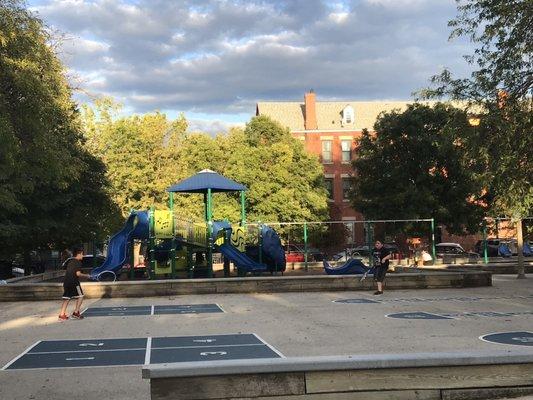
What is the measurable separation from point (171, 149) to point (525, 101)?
33.2 meters

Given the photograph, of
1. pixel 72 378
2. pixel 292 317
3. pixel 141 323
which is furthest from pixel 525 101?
pixel 72 378

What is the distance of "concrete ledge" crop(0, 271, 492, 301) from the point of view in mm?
17719

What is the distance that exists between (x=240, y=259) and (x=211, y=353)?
14.1 m

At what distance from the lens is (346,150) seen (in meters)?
60.6

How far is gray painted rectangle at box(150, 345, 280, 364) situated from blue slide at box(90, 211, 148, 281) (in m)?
Answer: 12.1

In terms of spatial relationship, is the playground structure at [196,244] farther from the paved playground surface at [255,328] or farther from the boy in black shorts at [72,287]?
the boy in black shorts at [72,287]

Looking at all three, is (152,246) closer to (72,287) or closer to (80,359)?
(72,287)

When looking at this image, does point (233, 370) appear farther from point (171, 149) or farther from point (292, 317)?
point (171, 149)

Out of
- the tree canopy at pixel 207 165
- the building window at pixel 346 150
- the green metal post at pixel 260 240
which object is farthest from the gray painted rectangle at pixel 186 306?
the building window at pixel 346 150

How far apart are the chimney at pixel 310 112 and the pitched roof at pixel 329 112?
2.28ft

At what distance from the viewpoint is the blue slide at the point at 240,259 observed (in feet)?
75.3

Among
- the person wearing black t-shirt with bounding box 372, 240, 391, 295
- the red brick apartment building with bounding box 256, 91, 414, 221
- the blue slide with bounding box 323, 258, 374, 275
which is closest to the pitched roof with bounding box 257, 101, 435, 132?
the red brick apartment building with bounding box 256, 91, 414, 221

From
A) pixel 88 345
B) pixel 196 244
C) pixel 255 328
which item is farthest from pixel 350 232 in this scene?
pixel 88 345

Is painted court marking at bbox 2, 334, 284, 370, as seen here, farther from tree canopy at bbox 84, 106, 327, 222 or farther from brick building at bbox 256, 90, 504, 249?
brick building at bbox 256, 90, 504, 249
